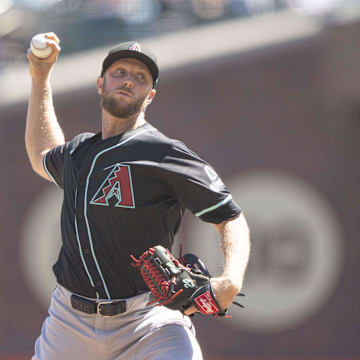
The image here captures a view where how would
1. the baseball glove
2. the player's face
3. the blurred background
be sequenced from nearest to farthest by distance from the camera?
1. the baseball glove
2. the player's face
3. the blurred background

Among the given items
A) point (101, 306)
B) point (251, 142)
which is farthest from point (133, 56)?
point (251, 142)

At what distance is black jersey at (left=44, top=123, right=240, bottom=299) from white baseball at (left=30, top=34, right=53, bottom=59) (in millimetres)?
589

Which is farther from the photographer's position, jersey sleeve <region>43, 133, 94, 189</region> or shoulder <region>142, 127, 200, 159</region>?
jersey sleeve <region>43, 133, 94, 189</region>

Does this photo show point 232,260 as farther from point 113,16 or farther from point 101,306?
point 113,16

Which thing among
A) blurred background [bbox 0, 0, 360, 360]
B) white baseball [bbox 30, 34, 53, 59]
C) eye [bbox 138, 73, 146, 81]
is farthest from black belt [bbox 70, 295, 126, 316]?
blurred background [bbox 0, 0, 360, 360]

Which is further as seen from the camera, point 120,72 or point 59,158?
point 59,158

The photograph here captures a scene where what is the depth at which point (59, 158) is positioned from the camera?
3.51 meters

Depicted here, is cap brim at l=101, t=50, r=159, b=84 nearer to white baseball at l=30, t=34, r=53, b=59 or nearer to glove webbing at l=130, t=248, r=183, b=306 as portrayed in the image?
white baseball at l=30, t=34, r=53, b=59

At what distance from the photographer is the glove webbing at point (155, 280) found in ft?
9.41

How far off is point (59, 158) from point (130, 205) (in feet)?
1.81

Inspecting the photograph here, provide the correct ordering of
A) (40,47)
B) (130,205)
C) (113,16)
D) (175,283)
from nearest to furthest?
(175,283) → (130,205) → (40,47) → (113,16)

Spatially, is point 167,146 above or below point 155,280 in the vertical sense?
above

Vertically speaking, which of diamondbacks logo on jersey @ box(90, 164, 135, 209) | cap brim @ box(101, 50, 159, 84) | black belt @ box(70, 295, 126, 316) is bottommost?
black belt @ box(70, 295, 126, 316)

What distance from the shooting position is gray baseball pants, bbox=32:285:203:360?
3.10 meters
